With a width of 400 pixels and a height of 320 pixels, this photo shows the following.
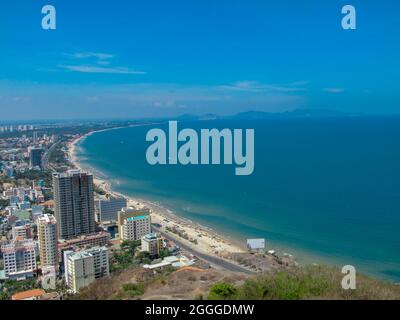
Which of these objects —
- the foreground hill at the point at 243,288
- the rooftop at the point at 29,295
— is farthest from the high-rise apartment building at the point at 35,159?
the foreground hill at the point at 243,288

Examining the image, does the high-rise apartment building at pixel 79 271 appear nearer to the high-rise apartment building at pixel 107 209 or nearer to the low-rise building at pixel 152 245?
the low-rise building at pixel 152 245

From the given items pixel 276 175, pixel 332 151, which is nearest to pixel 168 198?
pixel 276 175

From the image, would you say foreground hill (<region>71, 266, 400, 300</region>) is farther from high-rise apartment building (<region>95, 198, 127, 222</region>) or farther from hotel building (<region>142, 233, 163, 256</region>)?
high-rise apartment building (<region>95, 198, 127, 222</region>)

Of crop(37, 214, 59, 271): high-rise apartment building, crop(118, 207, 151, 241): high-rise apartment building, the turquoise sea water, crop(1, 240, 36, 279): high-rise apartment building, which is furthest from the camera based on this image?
crop(118, 207, 151, 241): high-rise apartment building

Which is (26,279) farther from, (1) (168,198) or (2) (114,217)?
(1) (168,198)

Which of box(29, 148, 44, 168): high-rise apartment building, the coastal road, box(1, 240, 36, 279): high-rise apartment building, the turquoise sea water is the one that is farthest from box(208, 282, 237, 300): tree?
box(29, 148, 44, 168): high-rise apartment building
